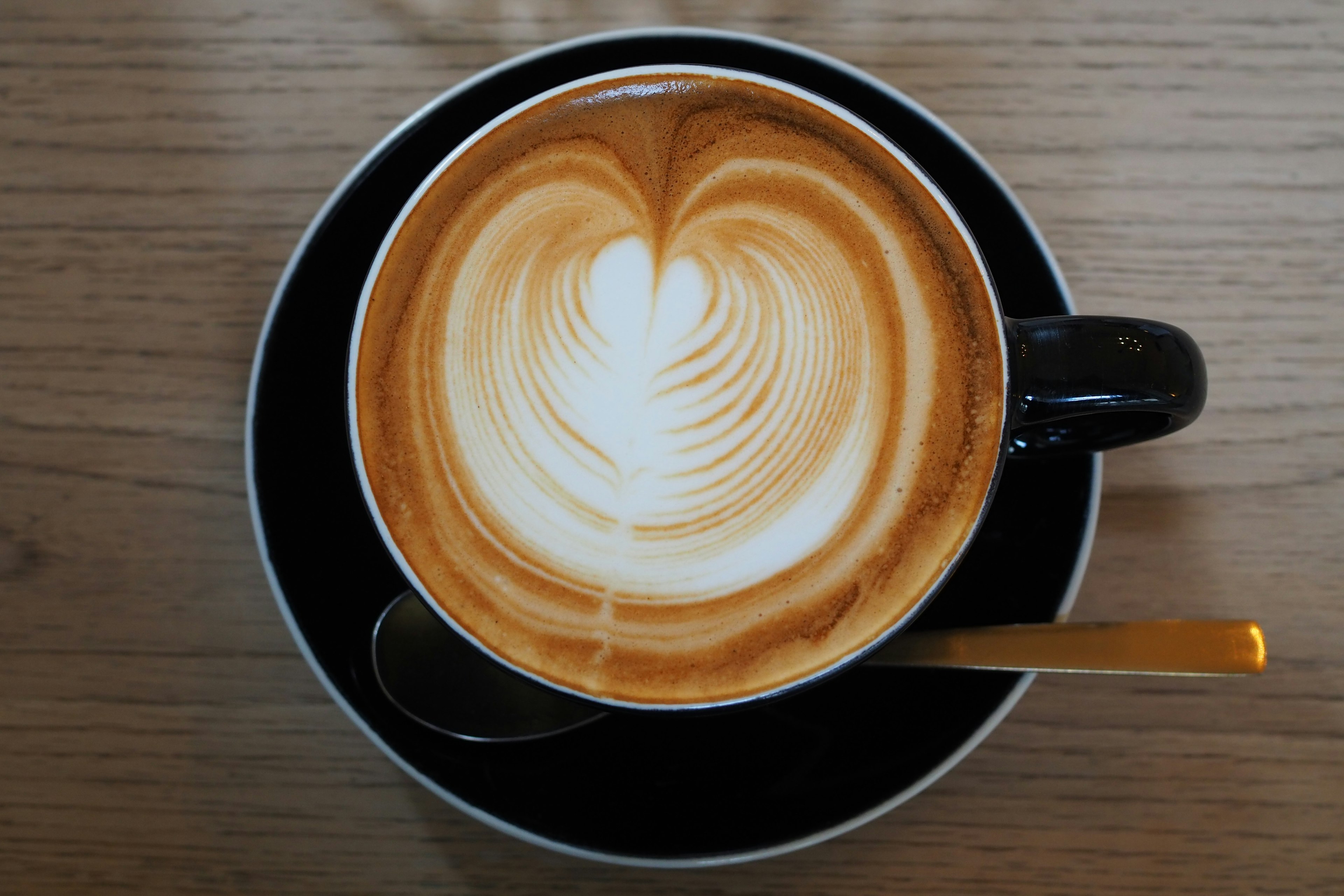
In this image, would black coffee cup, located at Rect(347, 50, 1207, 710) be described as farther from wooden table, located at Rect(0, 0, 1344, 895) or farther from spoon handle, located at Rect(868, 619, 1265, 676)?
wooden table, located at Rect(0, 0, 1344, 895)

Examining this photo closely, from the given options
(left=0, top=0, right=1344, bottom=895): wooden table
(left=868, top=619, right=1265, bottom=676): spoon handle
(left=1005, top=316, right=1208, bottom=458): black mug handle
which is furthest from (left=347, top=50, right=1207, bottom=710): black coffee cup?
(left=0, top=0, right=1344, bottom=895): wooden table

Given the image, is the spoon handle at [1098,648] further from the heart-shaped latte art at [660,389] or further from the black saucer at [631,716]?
the heart-shaped latte art at [660,389]

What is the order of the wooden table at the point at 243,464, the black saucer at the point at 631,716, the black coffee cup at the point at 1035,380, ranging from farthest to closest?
the wooden table at the point at 243,464 < the black saucer at the point at 631,716 < the black coffee cup at the point at 1035,380

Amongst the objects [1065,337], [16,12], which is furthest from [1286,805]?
[16,12]

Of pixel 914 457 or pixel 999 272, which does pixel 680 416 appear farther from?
pixel 999 272

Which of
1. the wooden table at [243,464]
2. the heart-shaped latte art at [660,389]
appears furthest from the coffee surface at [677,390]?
the wooden table at [243,464]

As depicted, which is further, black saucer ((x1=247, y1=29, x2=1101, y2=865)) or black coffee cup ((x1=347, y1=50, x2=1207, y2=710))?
black saucer ((x1=247, y1=29, x2=1101, y2=865))
